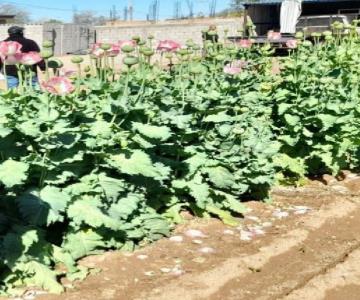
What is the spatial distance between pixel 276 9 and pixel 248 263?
69.8 ft

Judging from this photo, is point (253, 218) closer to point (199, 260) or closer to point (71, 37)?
point (199, 260)

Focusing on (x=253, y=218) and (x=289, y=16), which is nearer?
(x=253, y=218)

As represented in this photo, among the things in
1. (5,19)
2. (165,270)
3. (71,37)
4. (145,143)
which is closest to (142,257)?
(165,270)

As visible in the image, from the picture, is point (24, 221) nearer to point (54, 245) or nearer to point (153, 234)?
point (54, 245)

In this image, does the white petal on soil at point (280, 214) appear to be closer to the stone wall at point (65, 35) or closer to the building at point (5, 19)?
the stone wall at point (65, 35)

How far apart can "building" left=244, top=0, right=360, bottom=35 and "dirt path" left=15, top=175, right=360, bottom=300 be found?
19296 mm

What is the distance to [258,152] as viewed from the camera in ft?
→ 15.9

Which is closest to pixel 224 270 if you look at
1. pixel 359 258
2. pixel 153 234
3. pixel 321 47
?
pixel 153 234

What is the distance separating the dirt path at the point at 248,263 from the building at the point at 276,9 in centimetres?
1930

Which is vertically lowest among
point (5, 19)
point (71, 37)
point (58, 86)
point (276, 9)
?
point (58, 86)

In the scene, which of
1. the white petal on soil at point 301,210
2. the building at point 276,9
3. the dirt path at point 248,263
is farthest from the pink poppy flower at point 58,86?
the building at point 276,9

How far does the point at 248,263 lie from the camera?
3807 millimetres

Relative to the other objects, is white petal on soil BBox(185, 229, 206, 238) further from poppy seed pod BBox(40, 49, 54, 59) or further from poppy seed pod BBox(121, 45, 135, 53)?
poppy seed pod BBox(40, 49, 54, 59)

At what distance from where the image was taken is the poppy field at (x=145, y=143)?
3.34 m
